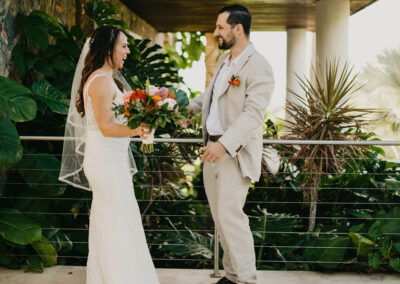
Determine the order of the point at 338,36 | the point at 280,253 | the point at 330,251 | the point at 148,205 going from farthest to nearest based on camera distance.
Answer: the point at 338,36 < the point at 148,205 < the point at 280,253 < the point at 330,251

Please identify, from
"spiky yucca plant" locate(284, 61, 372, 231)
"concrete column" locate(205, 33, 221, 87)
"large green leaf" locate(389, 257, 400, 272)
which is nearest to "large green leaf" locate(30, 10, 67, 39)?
"spiky yucca plant" locate(284, 61, 372, 231)

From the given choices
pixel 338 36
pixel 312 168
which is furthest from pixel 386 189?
pixel 338 36

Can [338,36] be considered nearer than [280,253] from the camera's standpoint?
No

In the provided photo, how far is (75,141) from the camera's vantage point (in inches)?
125

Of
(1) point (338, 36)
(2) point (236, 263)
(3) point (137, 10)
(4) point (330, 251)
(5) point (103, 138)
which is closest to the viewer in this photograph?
(5) point (103, 138)

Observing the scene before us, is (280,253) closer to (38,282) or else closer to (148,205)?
(148,205)

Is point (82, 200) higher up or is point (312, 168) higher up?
point (312, 168)

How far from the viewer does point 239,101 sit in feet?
9.87

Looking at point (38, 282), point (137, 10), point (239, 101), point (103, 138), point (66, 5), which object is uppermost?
point (137, 10)

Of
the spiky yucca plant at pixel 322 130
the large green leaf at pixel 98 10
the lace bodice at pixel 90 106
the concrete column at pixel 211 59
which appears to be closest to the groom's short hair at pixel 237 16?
the lace bodice at pixel 90 106

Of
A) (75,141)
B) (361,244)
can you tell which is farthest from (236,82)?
(361,244)

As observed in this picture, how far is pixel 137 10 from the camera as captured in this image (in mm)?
9836

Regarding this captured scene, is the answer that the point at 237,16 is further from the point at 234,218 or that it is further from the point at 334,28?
the point at 334,28

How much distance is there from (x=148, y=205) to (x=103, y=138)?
7.36ft
